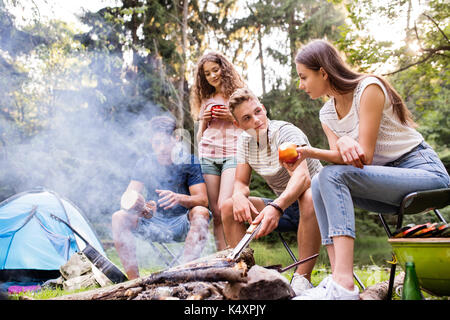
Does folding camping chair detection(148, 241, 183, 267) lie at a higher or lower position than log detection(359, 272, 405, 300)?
lower

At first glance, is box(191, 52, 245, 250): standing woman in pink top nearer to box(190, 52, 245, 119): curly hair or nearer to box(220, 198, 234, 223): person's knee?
box(190, 52, 245, 119): curly hair

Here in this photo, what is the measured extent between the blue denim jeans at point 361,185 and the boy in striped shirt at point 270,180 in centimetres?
30

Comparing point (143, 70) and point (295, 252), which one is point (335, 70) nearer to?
point (295, 252)

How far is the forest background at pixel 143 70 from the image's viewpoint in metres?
5.11

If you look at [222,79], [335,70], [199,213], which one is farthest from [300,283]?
[222,79]

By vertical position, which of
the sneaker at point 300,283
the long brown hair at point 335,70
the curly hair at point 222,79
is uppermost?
the curly hair at point 222,79

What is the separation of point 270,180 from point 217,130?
75cm

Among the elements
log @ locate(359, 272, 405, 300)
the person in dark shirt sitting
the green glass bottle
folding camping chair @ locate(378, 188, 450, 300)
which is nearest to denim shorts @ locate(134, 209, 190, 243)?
the person in dark shirt sitting

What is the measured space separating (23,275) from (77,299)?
2.11 meters

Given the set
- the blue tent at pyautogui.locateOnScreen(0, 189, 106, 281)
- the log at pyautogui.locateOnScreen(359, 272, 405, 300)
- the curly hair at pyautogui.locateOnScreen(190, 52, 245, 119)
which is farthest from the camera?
the blue tent at pyautogui.locateOnScreen(0, 189, 106, 281)

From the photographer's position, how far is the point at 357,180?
5.05ft

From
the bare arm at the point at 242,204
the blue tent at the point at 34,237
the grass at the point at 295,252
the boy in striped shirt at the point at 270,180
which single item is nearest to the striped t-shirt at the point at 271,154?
the boy in striped shirt at the point at 270,180

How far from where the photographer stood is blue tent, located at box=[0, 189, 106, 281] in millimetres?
3246

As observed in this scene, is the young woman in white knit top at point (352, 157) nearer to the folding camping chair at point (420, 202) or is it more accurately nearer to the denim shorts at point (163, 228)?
the folding camping chair at point (420, 202)
